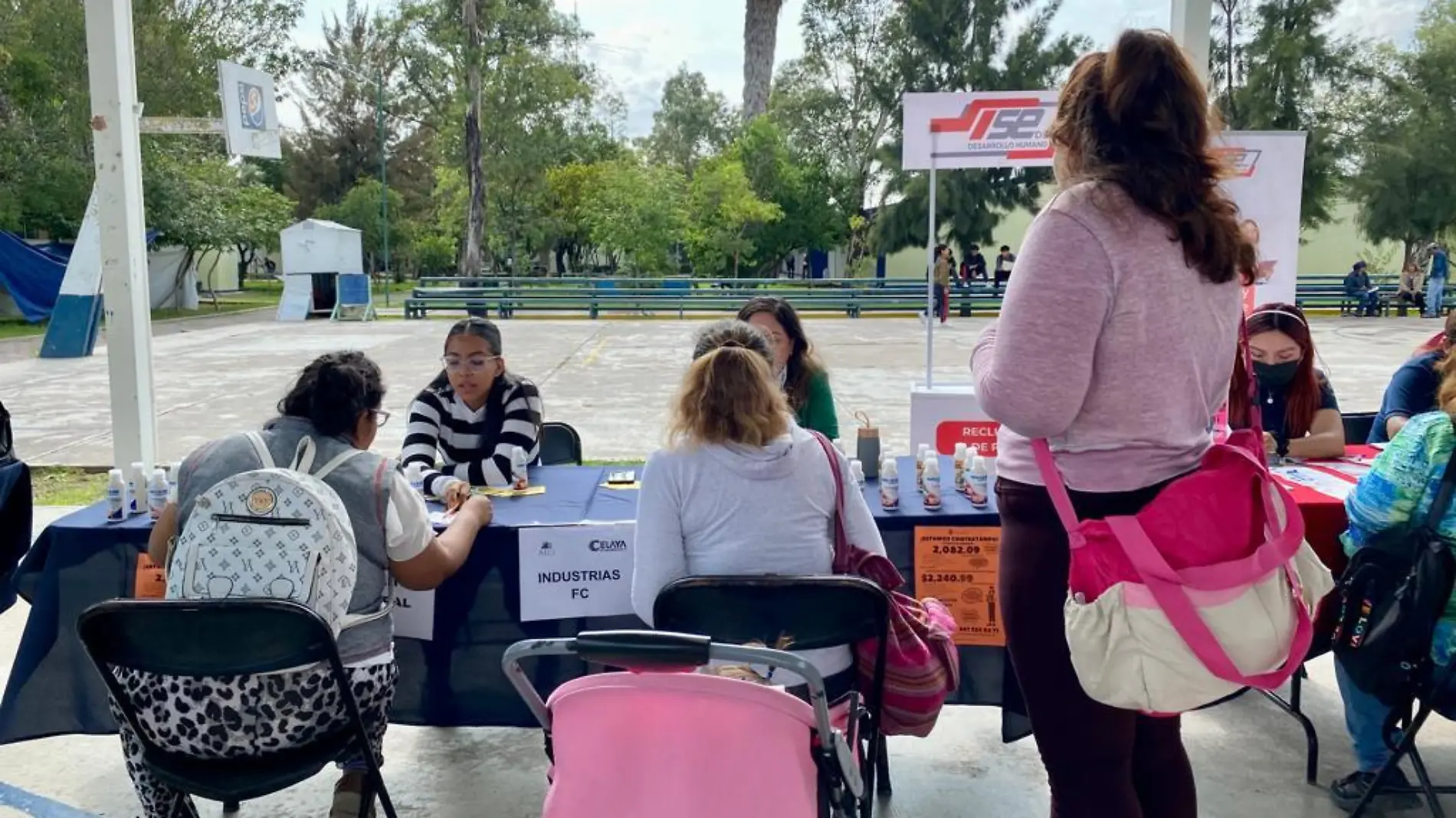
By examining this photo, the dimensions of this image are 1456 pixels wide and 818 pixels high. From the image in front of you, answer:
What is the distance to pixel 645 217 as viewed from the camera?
29.6 meters

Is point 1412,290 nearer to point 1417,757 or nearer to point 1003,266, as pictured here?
point 1003,266

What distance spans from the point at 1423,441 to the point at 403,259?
52.3 metres

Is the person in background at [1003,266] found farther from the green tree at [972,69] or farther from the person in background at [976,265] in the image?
the green tree at [972,69]

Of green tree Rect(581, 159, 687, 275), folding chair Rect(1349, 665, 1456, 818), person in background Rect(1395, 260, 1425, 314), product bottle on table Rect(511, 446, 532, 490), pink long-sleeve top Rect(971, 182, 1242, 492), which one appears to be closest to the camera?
pink long-sleeve top Rect(971, 182, 1242, 492)

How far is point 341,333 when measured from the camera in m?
20.6

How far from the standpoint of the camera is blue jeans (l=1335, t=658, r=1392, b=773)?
2887 millimetres

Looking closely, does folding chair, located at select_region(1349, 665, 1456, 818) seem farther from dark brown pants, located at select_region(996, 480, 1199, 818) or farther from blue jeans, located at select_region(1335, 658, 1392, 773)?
dark brown pants, located at select_region(996, 480, 1199, 818)

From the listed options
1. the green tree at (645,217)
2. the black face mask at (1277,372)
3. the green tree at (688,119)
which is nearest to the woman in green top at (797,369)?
the black face mask at (1277,372)

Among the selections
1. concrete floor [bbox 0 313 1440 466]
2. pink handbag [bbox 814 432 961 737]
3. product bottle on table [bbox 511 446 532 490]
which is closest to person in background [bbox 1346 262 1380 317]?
concrete floor [bbox 0 313 1440 466]

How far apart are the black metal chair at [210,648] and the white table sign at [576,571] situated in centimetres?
72

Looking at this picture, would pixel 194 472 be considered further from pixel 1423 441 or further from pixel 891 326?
pixel 891 326

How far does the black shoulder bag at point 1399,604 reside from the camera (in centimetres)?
240

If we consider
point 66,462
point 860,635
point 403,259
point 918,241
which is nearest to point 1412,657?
point 860,635

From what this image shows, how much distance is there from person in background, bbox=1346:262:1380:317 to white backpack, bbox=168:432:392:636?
26.8 m
